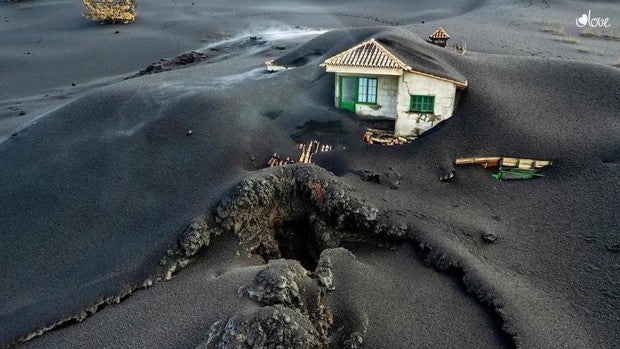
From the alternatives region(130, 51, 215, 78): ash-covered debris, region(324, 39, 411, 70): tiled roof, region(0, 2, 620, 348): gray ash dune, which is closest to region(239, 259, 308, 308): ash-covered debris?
region(0, 2, 620, 348): gray ash dune

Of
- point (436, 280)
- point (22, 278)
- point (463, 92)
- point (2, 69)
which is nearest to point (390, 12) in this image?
point (463, 92)

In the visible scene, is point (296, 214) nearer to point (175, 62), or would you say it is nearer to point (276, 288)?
point (276, 288)

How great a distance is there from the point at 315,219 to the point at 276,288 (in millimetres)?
4896

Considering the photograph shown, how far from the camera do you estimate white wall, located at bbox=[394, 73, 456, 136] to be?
2334 centimetres

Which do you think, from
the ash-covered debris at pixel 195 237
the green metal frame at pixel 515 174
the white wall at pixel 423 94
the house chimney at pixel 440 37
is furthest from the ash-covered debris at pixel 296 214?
the house chimney at pixel 440 37

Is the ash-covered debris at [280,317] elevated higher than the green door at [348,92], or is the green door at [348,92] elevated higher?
the green door at [348,92]

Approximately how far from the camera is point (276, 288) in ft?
47.5

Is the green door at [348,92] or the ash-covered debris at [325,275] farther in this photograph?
the green door at [348,92]

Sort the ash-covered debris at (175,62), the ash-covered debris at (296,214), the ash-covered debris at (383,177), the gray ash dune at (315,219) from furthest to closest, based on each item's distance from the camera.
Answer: the ash-covered debris at (175,62), the ash-covered debris at (383,177), the ash-covered debris at (296,214), the gray ash dune at (315,219)

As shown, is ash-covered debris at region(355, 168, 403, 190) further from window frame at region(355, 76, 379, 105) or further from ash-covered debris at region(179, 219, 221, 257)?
ash-covered debris at region(179, 219, 221, 257)

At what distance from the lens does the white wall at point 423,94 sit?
23344 mm

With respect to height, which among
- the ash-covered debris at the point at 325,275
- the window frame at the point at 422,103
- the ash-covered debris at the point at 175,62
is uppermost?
the window frame at the point at 422,103

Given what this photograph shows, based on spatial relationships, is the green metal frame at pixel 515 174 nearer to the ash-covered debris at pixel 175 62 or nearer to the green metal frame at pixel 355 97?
the green metal frame at pixel 355 97
